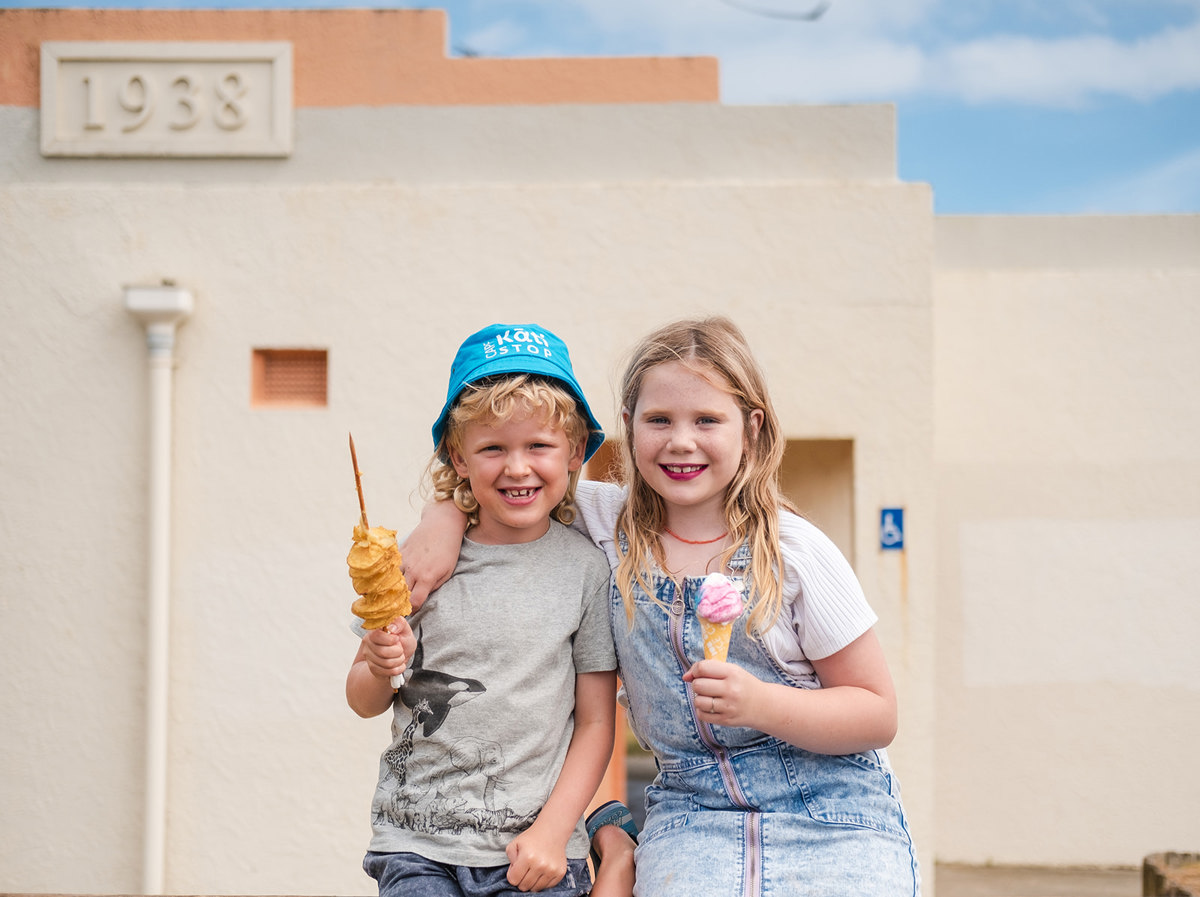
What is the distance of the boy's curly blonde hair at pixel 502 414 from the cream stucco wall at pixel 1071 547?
4769mm

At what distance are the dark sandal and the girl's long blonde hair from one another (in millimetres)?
534

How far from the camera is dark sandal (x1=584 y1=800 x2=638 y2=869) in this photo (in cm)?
243

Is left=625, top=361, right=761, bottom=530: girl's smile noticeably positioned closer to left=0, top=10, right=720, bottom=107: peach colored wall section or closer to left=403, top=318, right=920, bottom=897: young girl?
left=403, top=318, right=920, bottom=897: young girl

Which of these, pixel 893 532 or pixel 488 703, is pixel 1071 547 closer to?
pixel 893 532

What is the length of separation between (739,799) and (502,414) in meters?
0.98

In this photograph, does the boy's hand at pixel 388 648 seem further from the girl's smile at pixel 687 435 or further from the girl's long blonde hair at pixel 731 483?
the girl's smile at pixel 687 435

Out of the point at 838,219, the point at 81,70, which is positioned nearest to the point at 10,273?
the point at 81,70

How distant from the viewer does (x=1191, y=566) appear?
6535 mm

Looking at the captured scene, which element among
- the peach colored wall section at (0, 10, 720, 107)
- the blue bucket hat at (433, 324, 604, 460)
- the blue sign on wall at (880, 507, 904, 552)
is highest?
the peach colored wall section at (0, 10, 720, 107)

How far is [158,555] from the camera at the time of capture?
5477 millimetres

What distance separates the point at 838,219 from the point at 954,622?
2.73 metres

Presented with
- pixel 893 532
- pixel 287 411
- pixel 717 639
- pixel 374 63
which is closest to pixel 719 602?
pixel 717 639

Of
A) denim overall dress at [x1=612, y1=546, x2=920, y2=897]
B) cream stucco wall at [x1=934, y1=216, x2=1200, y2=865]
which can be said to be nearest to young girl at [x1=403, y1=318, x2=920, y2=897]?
denim overall dress at [x1=612, y1=546, x2=920, y2=897]

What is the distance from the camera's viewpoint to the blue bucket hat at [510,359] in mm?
2369
